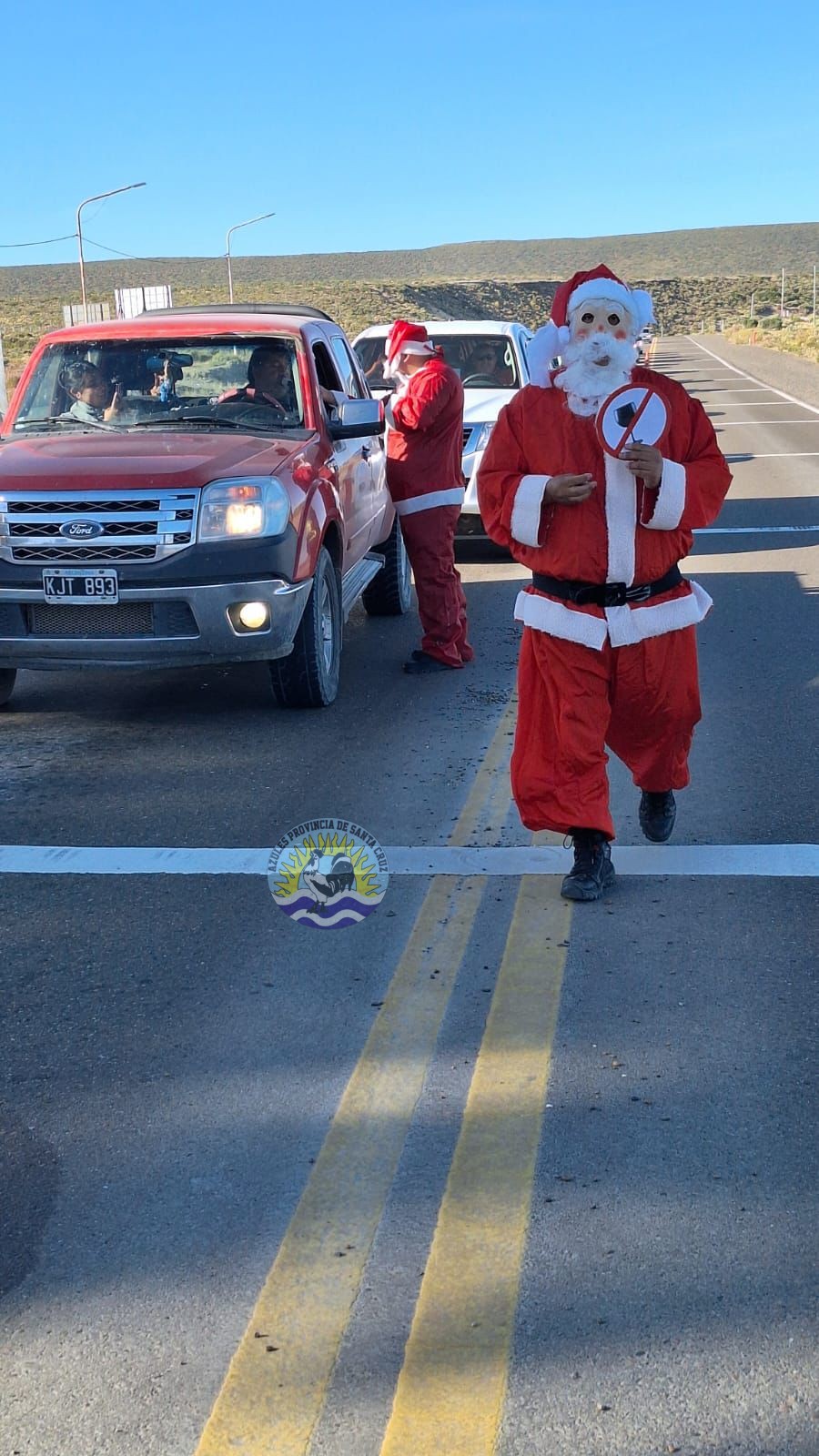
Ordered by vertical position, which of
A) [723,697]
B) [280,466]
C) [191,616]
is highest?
[280,466]

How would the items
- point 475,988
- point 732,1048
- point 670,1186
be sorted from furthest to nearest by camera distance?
1. point 475,988
2. point 732,1048
3. point 670,1186

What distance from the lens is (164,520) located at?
7.27 meters

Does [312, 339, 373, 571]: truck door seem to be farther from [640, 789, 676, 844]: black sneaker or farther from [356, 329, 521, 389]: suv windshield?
[356, 329, 521, 389]: suv windshield

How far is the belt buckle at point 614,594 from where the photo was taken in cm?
516

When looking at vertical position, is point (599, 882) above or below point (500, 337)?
below

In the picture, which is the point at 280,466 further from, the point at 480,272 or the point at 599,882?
the point at 480,272

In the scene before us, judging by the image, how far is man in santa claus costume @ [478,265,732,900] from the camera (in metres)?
5.07

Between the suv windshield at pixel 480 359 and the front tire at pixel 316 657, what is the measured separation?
614 cm

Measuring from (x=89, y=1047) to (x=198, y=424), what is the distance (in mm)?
4663

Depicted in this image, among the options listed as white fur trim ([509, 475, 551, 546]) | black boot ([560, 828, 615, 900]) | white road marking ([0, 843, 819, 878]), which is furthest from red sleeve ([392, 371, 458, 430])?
black boot ([560, 828, 615, 900])

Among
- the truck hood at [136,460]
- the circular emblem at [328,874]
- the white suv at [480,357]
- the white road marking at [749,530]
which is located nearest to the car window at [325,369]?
the truck hood at [136,460]

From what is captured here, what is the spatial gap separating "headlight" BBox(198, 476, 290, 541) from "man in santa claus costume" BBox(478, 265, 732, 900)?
7.52ft

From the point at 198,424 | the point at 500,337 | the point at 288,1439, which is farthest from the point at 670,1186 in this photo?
the point at 500,337

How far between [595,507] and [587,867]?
1108mm
